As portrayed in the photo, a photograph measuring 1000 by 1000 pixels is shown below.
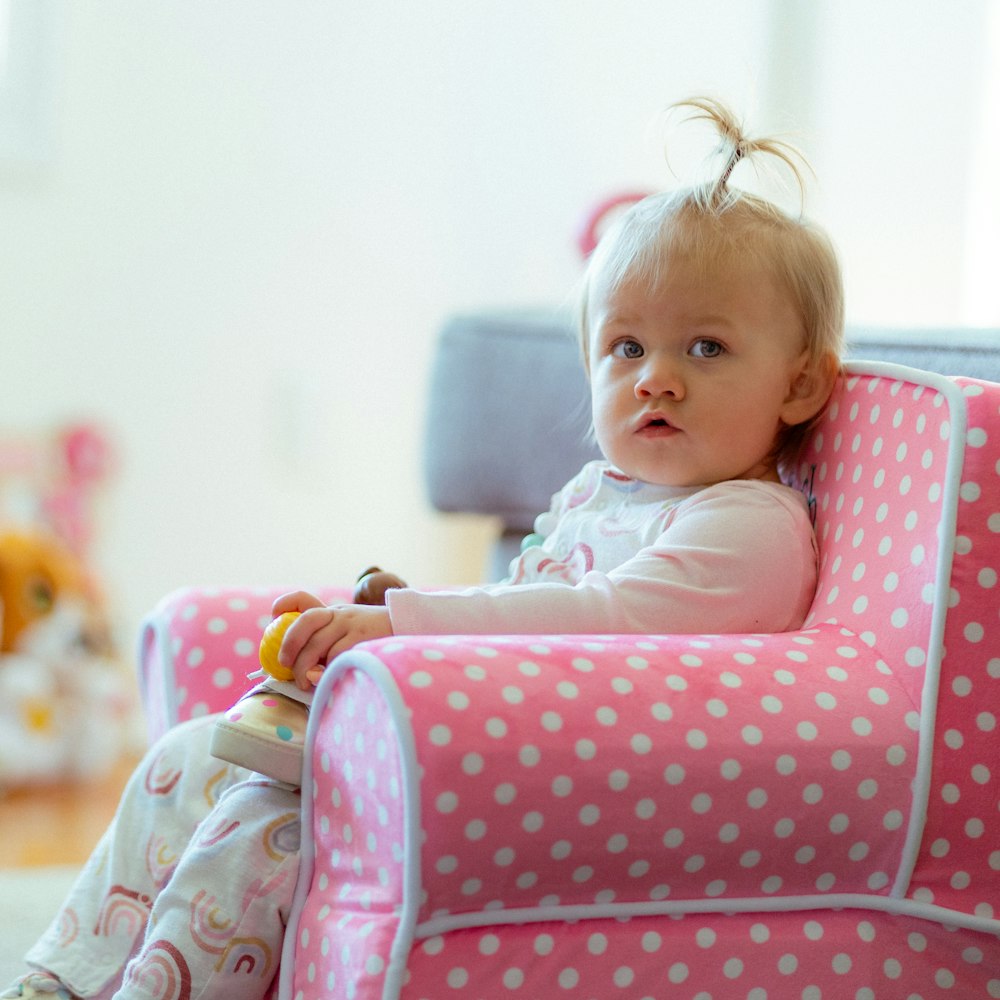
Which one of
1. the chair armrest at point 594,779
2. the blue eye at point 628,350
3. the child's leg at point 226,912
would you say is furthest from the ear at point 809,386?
the child's leg at point 226,912

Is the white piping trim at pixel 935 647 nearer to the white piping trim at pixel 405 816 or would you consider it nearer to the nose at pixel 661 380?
the nose at pixel 661 380

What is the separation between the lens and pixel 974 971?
0.95 m

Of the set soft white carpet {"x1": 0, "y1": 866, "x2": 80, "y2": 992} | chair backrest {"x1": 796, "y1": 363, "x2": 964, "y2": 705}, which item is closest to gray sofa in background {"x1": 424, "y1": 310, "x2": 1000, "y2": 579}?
chair backrest {"x1": 796, "y1": 363, "x2": 964, "y2": 705}

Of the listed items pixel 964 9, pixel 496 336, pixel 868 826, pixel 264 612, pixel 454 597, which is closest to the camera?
pixel 868 826

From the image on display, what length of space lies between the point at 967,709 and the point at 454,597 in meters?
0.35

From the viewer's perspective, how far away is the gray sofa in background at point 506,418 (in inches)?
64.8

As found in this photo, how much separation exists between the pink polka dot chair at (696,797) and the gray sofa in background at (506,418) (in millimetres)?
673

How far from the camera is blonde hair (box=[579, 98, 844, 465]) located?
111 centimetres

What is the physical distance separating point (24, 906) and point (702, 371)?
1028mm

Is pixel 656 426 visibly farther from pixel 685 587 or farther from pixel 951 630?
pixel 951 630

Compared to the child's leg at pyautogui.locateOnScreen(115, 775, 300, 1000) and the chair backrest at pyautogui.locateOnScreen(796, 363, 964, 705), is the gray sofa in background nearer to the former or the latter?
the chair backrest at pyautogui.locateOnScreen(796, 363, 964, 705)

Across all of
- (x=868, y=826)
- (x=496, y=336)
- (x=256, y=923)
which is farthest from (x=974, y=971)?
(x=496, y=336)

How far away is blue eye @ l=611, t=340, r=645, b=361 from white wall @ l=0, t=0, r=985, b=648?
1298 mm

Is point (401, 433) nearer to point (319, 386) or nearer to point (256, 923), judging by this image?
point (319, 386)
